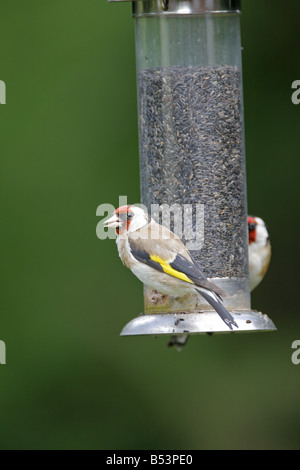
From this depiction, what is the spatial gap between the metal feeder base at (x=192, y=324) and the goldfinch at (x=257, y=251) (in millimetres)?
1522

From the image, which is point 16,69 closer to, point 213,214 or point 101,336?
point 101,336

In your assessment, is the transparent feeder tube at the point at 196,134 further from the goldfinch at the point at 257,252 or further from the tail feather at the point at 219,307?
the goldfinch at the point at 257,252

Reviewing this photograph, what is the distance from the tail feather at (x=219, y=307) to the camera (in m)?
5.02

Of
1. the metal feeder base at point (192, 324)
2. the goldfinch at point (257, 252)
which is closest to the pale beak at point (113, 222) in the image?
the metal feeder base at point (192, 324)

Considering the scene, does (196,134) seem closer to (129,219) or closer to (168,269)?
(129,219)

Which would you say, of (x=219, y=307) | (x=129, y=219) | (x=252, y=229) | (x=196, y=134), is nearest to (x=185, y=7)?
(x=196, y=134)

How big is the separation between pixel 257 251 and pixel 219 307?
1.92m

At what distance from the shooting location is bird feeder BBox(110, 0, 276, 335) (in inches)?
213

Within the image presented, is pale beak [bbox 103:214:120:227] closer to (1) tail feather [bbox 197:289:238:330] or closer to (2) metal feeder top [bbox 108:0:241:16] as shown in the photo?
(1) tail feather [bbox 197:289:238:330]

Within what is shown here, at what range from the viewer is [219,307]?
5066 millimetres

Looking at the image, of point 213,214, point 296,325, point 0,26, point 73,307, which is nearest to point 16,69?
point 0,26

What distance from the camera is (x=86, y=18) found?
8695 millimetres

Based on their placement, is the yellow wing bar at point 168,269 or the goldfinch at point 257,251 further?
the goldfinch at point 257,251

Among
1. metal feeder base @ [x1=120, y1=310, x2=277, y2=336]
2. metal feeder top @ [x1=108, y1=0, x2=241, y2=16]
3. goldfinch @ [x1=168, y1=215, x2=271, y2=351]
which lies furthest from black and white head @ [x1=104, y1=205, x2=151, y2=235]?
goldfinch @ [x1=168, y1=215, x2=271, y2=351]
